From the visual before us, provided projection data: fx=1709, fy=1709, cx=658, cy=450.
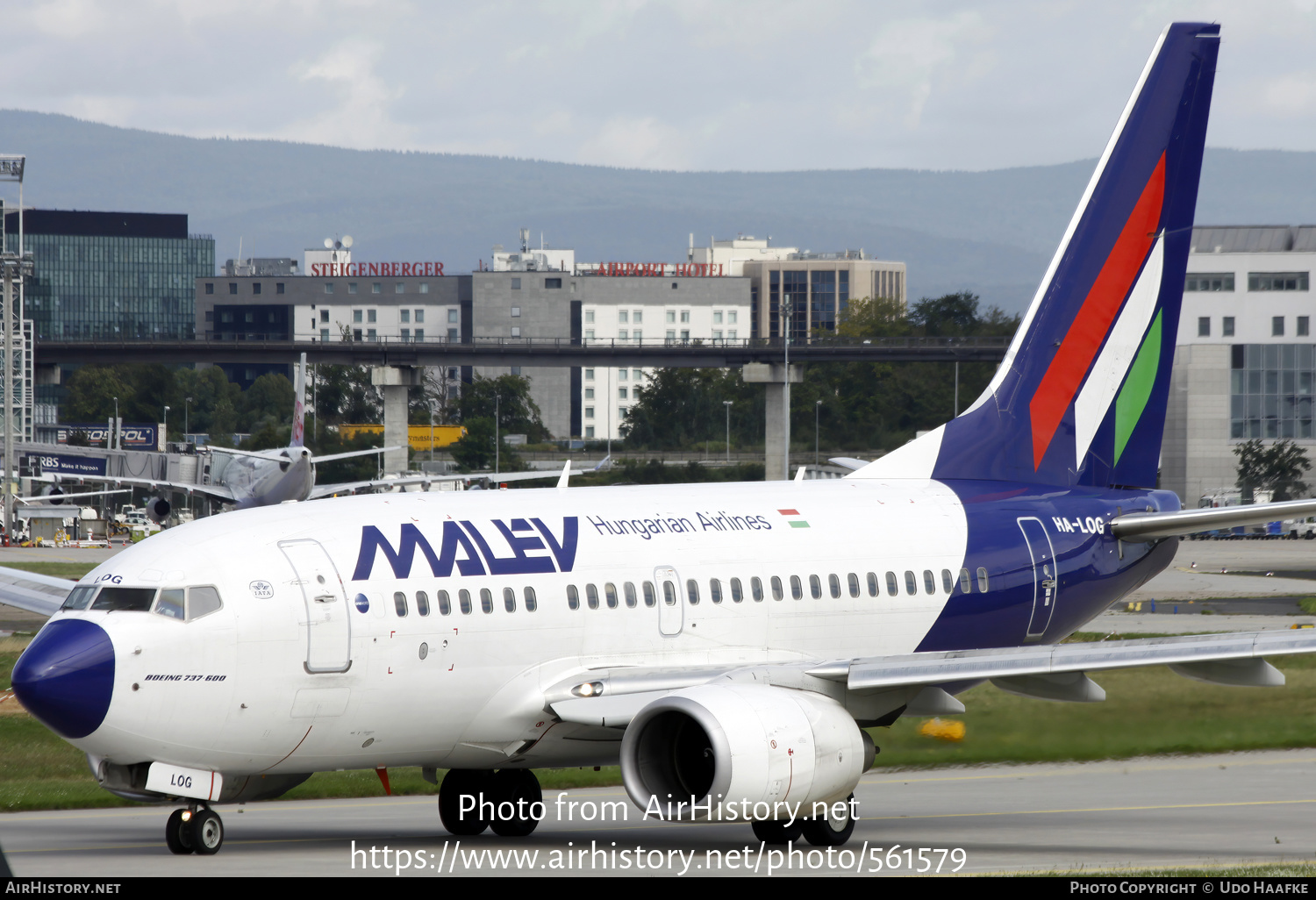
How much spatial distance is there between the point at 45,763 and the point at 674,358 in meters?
129

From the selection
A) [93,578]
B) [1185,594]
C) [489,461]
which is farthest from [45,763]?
[489,461]

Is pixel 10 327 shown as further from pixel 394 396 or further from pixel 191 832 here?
pixel 191 832

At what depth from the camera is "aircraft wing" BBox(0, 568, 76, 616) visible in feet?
81.3

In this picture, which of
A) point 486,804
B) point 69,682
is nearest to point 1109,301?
point 486,804

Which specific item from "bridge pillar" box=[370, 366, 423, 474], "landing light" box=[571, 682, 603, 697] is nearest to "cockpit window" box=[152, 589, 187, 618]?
"landing light" box=[571, 682, 603, 697]

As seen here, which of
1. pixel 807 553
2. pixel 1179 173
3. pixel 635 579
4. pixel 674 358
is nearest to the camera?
pixel 635 579

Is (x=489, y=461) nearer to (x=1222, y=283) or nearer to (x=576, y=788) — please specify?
(x=1222, y=283)

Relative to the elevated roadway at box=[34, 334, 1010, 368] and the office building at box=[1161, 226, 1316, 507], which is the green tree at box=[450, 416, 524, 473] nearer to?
the elevated roadway at box=[34, 334, 1010, 368]

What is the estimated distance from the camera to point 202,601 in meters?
20.2

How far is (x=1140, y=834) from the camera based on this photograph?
23359 millimetres

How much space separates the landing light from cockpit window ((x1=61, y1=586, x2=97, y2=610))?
6.09 metres

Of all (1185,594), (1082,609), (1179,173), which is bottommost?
(1185,594)

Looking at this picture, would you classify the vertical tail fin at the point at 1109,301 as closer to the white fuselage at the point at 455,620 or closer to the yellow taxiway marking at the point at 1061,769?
the white fuselage at the point at 455,620

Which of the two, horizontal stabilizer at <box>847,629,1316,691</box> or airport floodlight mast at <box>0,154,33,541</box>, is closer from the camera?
horizontal stabilizer at <box>847,629,1316,691</box>
